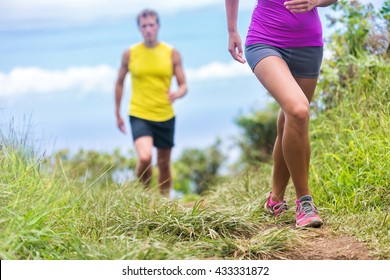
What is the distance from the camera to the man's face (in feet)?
26.2

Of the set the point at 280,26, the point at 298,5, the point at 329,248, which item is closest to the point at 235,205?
the point at 329,248

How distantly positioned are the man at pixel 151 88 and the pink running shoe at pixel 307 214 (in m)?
2.96

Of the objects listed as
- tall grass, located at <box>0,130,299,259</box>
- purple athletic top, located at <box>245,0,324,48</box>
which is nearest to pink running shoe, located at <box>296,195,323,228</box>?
tall grass, located at <box>0,130,299,259</box>

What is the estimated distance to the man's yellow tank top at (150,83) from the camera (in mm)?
8008

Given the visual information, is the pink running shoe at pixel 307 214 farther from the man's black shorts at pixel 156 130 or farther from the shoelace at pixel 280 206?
the man's black shorts at pixel 156 130

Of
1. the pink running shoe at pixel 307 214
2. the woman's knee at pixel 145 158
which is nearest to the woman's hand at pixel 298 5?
the pink running shoe at pixel 307 214

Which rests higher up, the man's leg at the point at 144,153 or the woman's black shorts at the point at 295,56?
the woman's black shorts at the point at 295,56

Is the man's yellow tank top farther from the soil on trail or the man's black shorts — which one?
the soil on trail

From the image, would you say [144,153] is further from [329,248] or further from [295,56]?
[329,248]

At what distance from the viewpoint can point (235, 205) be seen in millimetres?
6117

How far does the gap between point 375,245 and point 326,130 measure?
246 centimetres

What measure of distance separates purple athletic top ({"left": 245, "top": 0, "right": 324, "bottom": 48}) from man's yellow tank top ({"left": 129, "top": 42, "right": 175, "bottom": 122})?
3.12m

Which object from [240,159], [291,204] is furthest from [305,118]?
[240,159]

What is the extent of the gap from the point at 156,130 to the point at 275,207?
112 inches
